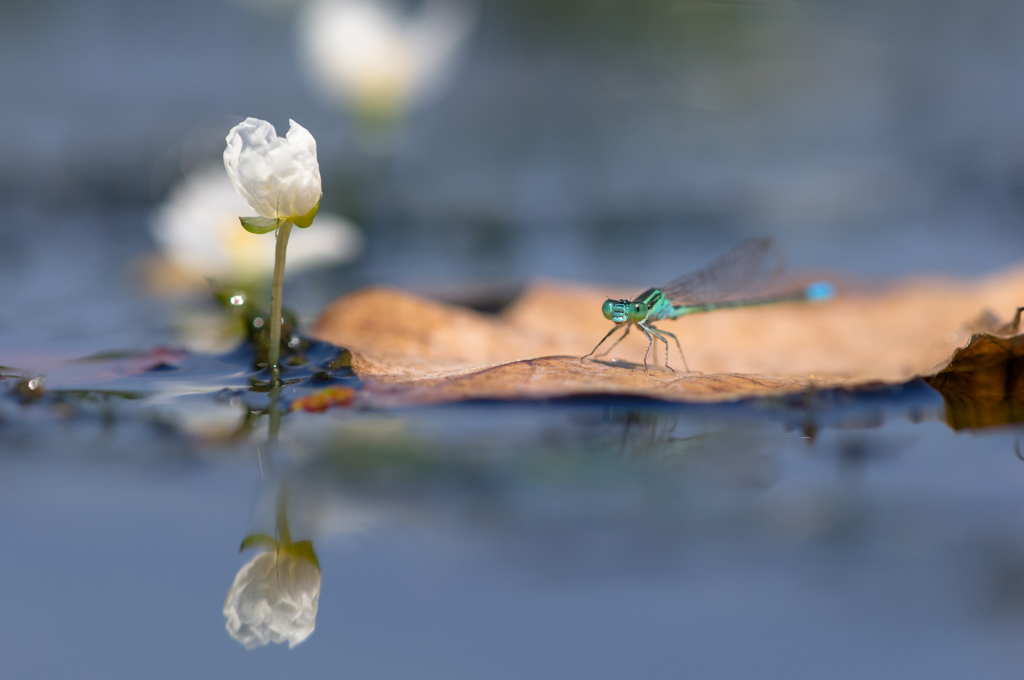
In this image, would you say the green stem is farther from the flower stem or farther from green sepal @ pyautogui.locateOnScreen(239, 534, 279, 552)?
green sepal @ pyautogui.locateOnScreen(239, 534, 279, 552)

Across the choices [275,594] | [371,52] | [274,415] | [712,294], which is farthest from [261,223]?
[371,52]

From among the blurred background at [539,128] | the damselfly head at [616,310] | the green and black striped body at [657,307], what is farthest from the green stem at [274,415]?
the blurred background at [539,128]

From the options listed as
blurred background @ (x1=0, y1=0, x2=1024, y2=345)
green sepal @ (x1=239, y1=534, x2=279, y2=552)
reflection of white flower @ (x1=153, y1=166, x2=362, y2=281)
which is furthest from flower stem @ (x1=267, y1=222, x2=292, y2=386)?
blurred background @ (x1=0, y1=0, x2=1024, y2=345)

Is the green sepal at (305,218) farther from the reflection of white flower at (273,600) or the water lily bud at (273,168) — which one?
the reflection of white flower at (273,600)

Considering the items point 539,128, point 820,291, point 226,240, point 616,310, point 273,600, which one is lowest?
point 273,600

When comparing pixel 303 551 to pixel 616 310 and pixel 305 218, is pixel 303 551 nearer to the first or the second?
pixel 305 218

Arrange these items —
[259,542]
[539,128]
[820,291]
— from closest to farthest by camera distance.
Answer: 1. [259,542]
2. [820,291]
3. [539,128]
